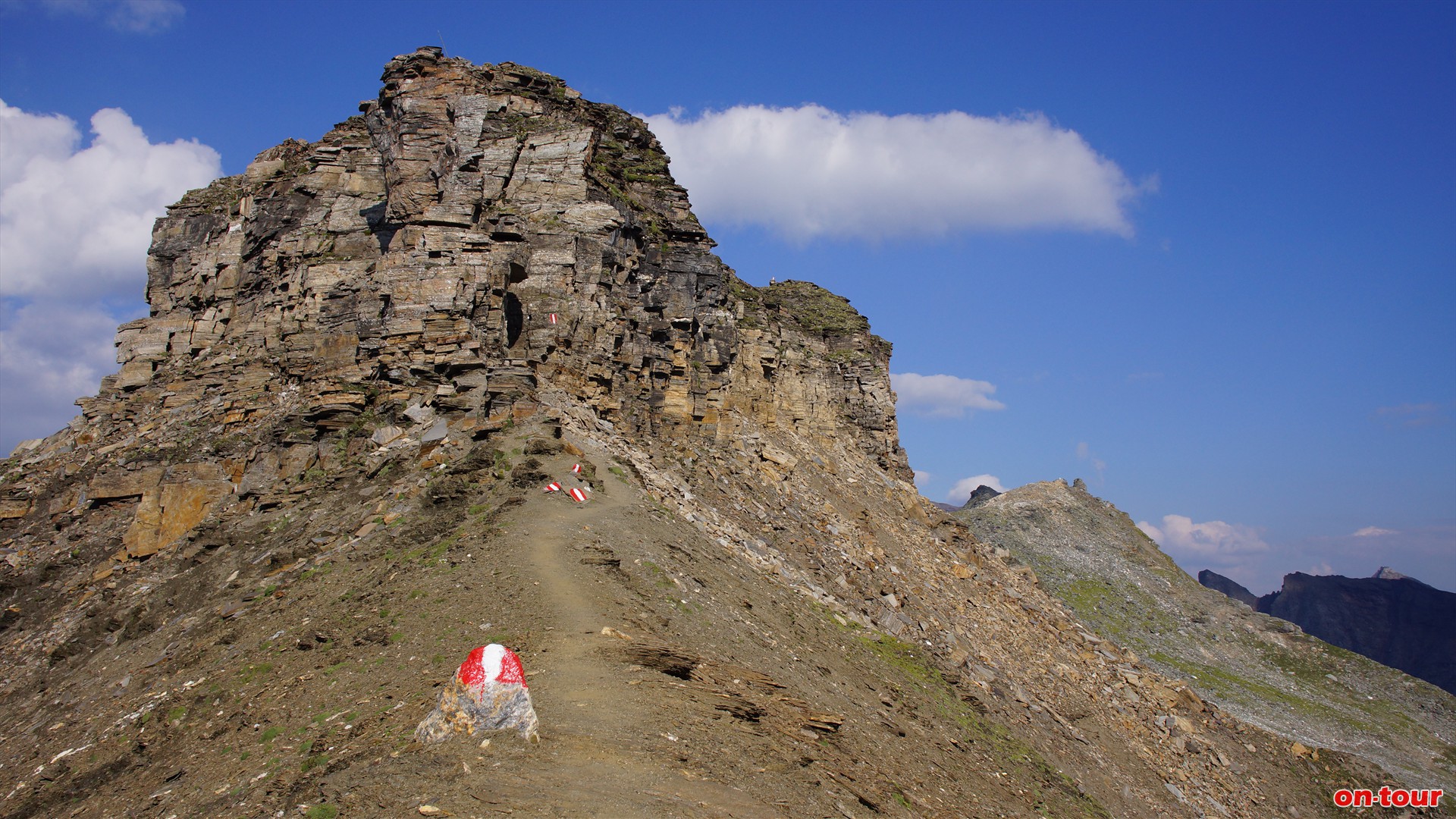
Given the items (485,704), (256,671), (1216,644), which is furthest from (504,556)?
(1216,644)

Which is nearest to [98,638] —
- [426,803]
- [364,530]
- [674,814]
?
[364,530]

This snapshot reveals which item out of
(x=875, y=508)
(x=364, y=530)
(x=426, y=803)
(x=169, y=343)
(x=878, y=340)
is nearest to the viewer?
(x=426, y=803)

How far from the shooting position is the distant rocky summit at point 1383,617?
75500 mm

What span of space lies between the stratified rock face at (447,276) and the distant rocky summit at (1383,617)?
75351 mm

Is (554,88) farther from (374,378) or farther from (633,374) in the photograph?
(374,378)

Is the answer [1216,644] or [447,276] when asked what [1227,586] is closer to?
[1216,644]

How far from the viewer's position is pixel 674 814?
8.09 meters

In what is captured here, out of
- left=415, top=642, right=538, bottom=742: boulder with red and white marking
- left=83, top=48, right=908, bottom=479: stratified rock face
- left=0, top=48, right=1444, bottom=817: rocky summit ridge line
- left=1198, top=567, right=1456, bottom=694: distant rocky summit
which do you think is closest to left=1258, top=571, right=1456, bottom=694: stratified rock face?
left=1198, top=567, right=1456, bottom=694: distant rocky summit

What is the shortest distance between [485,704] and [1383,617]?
9904 centimetres

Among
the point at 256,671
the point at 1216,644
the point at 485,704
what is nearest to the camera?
the point at 485,704

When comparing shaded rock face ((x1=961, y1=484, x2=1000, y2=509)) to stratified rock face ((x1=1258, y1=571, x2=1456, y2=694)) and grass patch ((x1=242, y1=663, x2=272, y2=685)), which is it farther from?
grass patch ((x1=242, y1=663, x2=272, y2=685))

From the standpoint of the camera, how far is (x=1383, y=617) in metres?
80.9

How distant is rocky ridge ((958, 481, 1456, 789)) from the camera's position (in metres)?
41.7

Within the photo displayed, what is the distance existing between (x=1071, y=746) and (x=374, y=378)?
21.7 m
